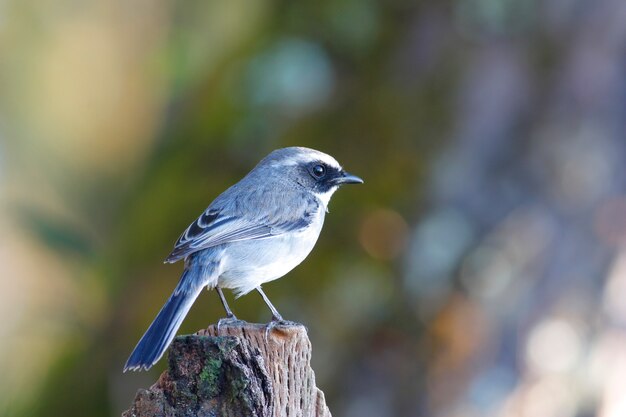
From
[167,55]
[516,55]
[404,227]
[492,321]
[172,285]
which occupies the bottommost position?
[492,321]

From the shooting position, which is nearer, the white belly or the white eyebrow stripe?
the white belly

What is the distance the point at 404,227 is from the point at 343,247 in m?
0.49

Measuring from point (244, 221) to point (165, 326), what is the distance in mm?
1062

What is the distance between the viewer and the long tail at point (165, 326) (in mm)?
3770

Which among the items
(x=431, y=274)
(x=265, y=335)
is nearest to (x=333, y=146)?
(x=431, y=274)

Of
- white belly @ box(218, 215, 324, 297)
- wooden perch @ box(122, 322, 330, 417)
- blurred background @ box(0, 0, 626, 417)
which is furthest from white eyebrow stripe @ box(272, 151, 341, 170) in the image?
wooden perch @ box(122, 322, 330, 417)

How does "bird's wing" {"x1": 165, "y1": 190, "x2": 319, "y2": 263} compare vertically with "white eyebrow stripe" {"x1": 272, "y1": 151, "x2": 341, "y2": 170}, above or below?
below

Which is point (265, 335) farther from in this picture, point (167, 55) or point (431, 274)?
point (167, 55)

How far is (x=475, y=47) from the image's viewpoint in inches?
279

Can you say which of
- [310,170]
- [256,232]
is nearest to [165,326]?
[256,232]

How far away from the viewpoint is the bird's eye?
18.5 ft

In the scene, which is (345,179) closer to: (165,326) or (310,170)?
(310,170)

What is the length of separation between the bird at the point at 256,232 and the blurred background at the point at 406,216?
51.3 inches

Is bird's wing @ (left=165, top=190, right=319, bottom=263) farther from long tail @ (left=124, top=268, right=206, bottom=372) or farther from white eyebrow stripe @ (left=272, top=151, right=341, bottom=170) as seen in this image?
white eyebrow stripe @ (left=272, top=151, right=341, bottom=170)
